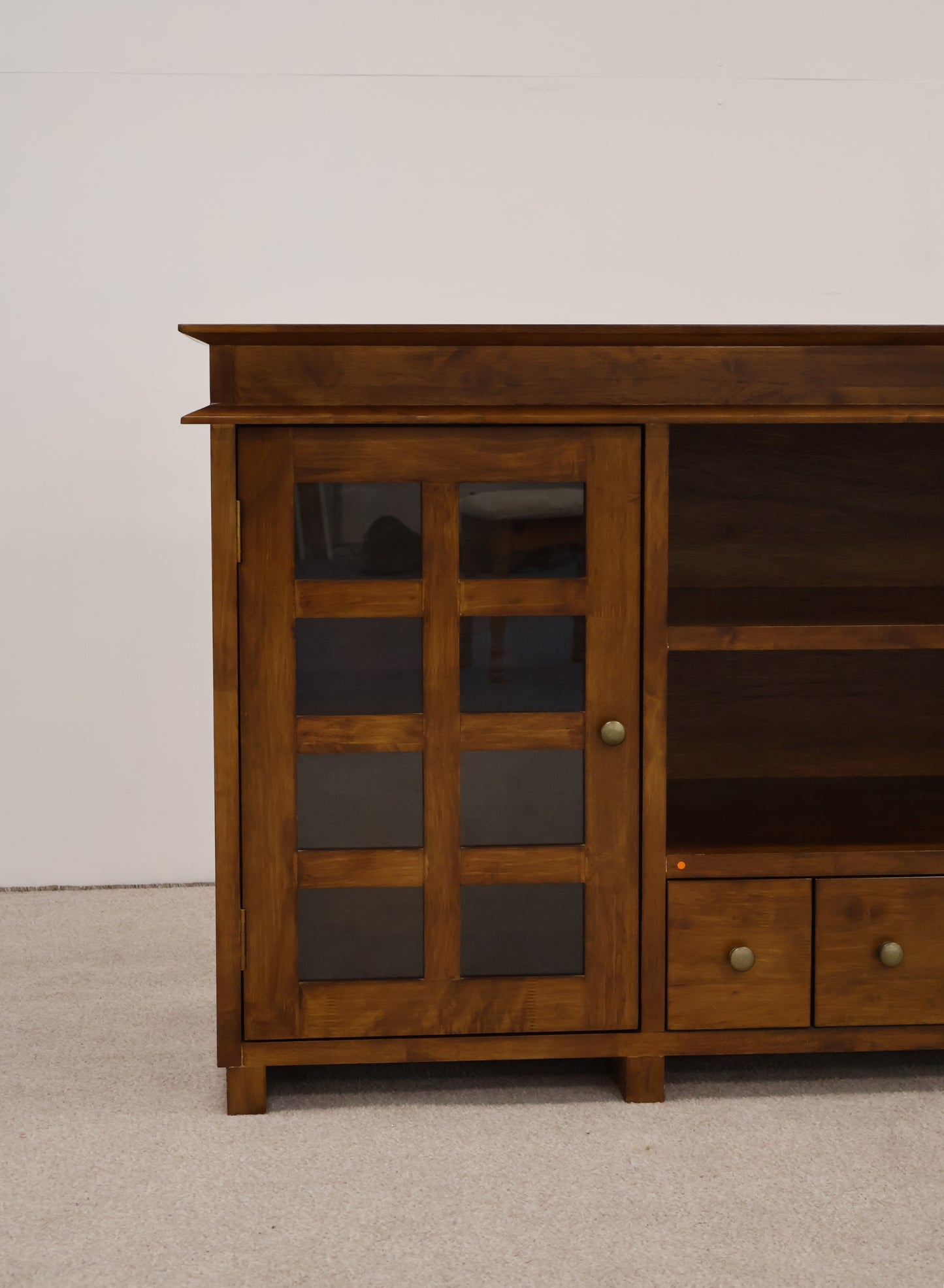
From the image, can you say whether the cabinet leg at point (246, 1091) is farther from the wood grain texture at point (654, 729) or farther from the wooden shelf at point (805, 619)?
the wooden shelf at point (805, 619)

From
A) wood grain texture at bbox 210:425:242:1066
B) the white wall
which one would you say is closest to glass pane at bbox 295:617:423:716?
wood grain texture at bbox 210:425:242:1066

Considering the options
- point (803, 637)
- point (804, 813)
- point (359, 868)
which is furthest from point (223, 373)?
point (804, 813)

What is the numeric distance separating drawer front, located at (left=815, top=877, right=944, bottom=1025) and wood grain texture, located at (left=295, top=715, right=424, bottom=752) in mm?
719

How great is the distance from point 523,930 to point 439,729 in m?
0.35

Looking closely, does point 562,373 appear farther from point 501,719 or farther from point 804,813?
point 804,813

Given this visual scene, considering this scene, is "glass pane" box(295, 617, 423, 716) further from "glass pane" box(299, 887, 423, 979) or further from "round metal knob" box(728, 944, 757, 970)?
"round metal knob" box(728, 944, 757, 970)

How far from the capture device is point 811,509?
247 cm

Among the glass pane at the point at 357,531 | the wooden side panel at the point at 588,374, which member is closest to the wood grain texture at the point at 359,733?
the glass pane at the point at 357,531

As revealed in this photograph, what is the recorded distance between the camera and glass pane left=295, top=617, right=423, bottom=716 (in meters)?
1.88
